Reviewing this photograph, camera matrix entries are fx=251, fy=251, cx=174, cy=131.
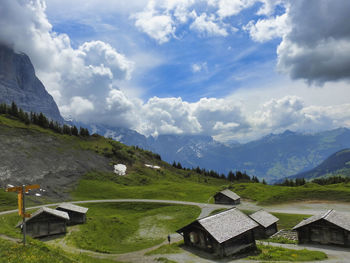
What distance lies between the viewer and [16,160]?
327 feet

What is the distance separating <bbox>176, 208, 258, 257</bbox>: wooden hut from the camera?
36875mm

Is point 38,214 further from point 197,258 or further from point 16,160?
point 16,160

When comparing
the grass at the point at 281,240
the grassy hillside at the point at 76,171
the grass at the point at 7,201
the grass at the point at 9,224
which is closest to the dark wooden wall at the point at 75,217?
the grass at the point at 9,224

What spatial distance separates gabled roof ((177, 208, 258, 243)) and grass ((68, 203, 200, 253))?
13476 millimetres

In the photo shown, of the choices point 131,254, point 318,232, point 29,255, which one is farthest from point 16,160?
point 318,232

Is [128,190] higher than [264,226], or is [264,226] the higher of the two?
[128,190]

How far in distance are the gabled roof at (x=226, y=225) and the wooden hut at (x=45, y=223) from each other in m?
28.3

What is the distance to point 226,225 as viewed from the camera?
129 ft

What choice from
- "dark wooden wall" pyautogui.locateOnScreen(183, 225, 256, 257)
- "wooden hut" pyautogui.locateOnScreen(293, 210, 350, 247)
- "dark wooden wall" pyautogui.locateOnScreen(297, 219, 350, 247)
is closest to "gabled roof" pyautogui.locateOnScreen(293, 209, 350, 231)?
"wooden hut" pyautogui.locateOnScreen(293, 210, 350, 247)

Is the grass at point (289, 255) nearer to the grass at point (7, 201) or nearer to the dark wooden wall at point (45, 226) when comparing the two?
the dark wooden wall at point (45, 226)

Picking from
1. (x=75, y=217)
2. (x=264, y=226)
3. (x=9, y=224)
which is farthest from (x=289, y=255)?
(x=9, y=224)

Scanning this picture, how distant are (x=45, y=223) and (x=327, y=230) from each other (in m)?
50.3

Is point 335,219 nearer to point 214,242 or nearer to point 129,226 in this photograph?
point 214,242

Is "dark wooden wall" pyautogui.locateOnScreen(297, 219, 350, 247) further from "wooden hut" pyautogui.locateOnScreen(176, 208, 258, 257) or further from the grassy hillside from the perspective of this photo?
the grassy hillside
